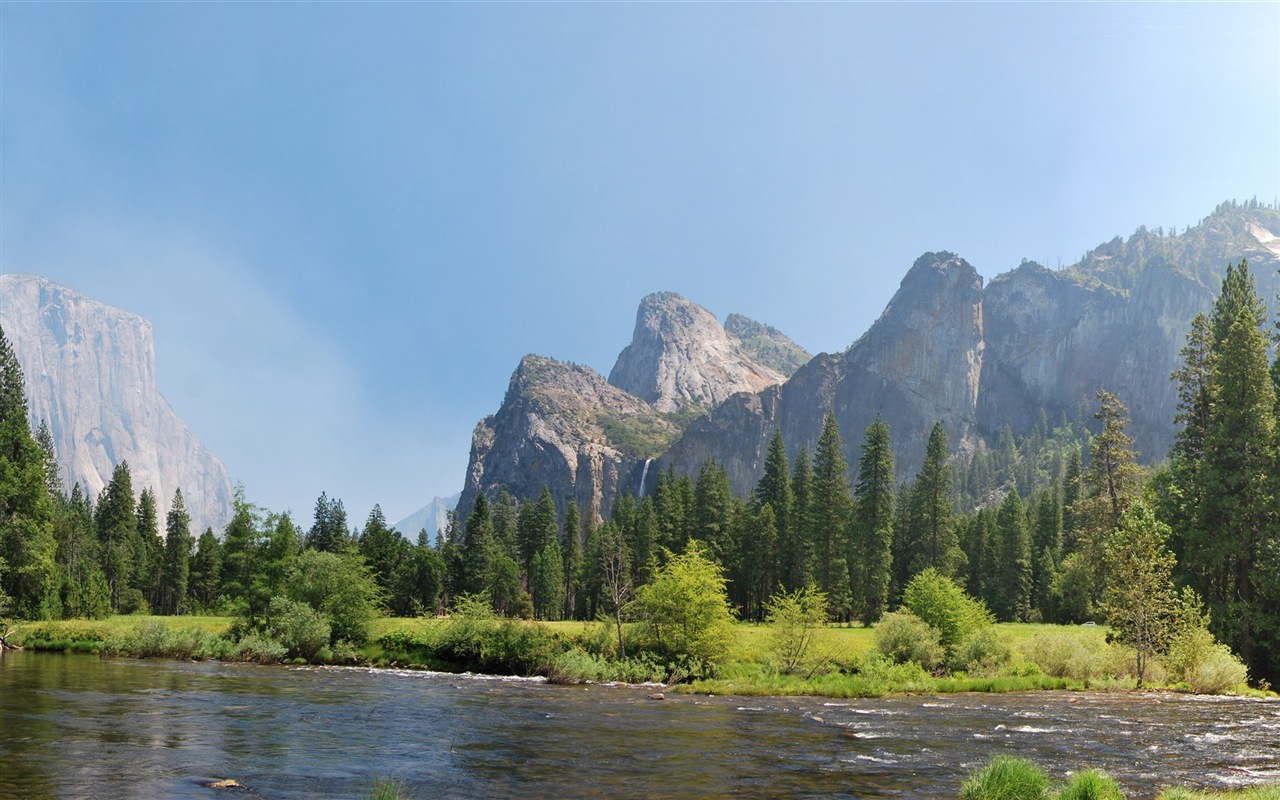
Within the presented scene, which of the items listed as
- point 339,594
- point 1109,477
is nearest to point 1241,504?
point 1109,477

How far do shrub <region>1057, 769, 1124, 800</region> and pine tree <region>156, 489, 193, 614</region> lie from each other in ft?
388

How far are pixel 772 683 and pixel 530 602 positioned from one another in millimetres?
67394

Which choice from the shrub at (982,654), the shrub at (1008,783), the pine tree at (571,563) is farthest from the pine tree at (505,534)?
the shrub at (1008,783)

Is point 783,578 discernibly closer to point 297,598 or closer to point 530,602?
point 530,602

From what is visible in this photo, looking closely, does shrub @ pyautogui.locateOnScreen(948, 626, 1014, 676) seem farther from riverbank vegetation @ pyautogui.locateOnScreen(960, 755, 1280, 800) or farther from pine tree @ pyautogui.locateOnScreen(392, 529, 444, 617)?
pine tree @ pyautogui.locateOnScreen(392, 529, 444, 617)

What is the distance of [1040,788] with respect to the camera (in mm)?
17000

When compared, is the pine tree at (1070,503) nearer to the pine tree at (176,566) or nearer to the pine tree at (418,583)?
the pine tree at (418,583)

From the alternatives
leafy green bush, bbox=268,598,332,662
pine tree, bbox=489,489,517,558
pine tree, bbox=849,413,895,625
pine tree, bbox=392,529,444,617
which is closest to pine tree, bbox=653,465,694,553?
pine tree, bbox=849,413,895,625

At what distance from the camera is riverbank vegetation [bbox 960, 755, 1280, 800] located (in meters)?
16.3

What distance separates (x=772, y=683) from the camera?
42906 millimetres

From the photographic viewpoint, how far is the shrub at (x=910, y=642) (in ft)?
148

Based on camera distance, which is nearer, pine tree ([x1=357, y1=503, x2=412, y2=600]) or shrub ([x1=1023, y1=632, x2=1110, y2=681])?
shrub ([x1=1023, y1=632, x2=1110, y2=681])

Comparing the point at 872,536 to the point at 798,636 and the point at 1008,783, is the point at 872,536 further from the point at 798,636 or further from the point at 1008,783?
the point at 1008,783

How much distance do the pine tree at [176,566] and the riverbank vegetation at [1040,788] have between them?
117 m
